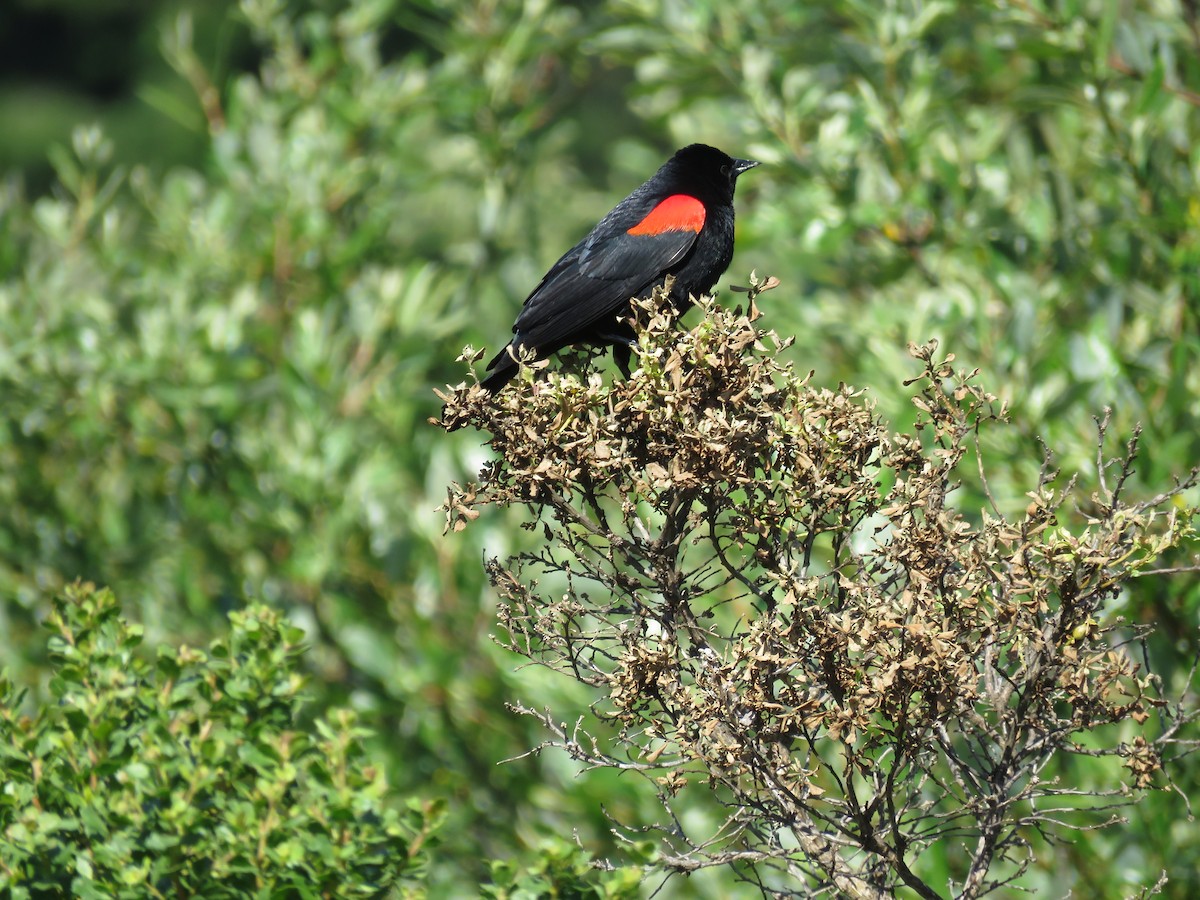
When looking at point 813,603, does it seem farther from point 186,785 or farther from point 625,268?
point 625,268

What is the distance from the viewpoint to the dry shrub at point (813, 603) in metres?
2.04

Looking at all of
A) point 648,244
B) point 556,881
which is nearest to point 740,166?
point 648,244

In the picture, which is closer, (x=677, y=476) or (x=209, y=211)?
(x=677, y=476)

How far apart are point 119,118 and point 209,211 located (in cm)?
2524

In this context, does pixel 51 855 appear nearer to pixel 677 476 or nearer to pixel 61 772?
pixel 61 772

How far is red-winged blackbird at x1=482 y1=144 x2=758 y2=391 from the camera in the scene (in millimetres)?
3590

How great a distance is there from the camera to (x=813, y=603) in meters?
2.21

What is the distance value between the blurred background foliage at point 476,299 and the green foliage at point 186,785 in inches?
54.6

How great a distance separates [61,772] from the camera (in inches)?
108

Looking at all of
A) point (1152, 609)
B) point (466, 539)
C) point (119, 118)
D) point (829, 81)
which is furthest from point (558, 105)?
point (119, 118)

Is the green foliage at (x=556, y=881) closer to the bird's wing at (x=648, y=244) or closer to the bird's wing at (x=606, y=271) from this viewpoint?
the bird's wing at (x=606, y=271)

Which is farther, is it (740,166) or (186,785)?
(740,166)

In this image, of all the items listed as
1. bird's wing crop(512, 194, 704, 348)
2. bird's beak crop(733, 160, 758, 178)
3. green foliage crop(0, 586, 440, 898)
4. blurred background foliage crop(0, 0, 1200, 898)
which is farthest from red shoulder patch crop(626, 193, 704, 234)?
green foliage crop(0, 586, 440, 898)

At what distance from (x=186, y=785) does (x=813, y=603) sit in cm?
146
